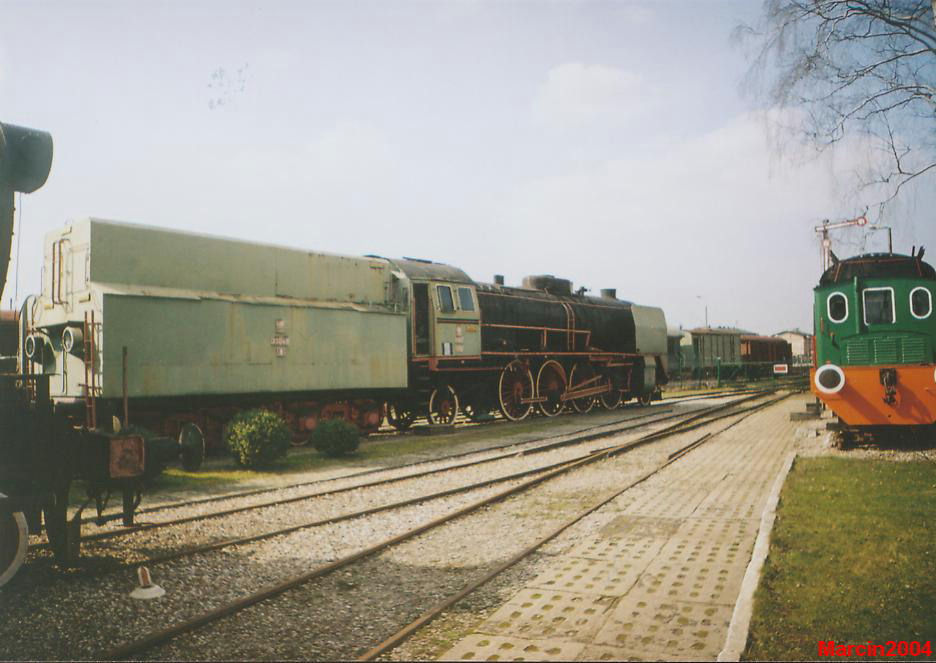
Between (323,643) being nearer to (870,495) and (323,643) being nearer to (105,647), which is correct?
(105,647)

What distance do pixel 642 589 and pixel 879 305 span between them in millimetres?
9062

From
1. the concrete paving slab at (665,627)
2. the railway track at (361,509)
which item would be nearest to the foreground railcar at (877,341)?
the railway track at (361,509)

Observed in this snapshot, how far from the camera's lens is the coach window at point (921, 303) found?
37.5 ft

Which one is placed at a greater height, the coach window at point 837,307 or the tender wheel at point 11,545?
the coach window at point 837,307

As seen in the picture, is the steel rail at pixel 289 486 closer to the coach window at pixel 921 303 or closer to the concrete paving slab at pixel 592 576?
the concrete paving slab at pixel 592 576

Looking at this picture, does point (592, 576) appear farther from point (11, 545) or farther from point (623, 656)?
point (11, 545)

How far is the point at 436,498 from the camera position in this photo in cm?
882

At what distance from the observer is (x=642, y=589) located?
508 cm

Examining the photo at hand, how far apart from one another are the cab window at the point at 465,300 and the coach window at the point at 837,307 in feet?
28.3

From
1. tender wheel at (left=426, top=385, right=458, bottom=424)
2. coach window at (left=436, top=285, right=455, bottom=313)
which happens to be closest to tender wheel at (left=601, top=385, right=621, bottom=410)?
tender wheel at (left=426, top=385, right=458, bottom=424)

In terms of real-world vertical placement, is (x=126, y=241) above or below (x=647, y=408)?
above

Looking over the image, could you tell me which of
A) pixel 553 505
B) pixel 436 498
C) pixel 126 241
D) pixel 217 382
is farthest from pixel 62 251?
pixel 553 505

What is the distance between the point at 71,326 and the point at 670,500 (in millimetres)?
9450

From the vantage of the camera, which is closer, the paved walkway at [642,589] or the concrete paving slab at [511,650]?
the concrete paving slab at [511,650]
